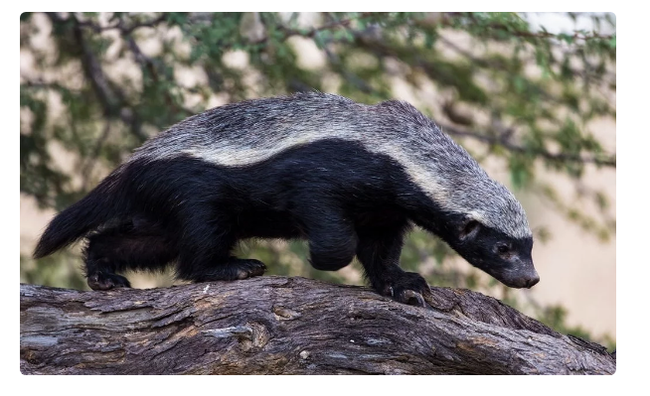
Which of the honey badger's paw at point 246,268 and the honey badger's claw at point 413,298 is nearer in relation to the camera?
the honey badger's claw at point 413,298

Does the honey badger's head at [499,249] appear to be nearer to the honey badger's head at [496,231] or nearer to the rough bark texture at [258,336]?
the honey badger's head at [496,231]

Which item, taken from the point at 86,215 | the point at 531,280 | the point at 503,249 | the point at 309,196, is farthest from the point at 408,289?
the point at 86,215

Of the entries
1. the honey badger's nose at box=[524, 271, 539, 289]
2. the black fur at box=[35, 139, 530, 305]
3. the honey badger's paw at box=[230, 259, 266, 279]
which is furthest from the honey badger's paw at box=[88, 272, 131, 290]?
the honey badger's nose at box=[524, 271, 539, 289]

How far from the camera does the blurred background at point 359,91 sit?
23.9ft

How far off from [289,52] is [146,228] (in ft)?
7.89

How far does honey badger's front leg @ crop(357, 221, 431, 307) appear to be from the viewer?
5867mm

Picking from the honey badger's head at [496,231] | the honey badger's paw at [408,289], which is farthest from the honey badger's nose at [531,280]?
the honey badger's paw at [408,289]

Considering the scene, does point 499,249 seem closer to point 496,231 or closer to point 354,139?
point 496,231

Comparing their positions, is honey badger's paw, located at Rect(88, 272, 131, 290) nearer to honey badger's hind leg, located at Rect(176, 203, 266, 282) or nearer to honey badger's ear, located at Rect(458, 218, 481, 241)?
honey badger's hind leg, located at Rect(176, 203, 266, 282)

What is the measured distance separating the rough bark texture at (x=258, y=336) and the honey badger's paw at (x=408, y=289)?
0.19 metres

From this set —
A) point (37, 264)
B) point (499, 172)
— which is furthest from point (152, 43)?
point (499, 172)

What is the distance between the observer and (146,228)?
6152mm

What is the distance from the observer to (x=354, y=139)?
574cm

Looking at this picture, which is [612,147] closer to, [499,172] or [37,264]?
[499,172]
